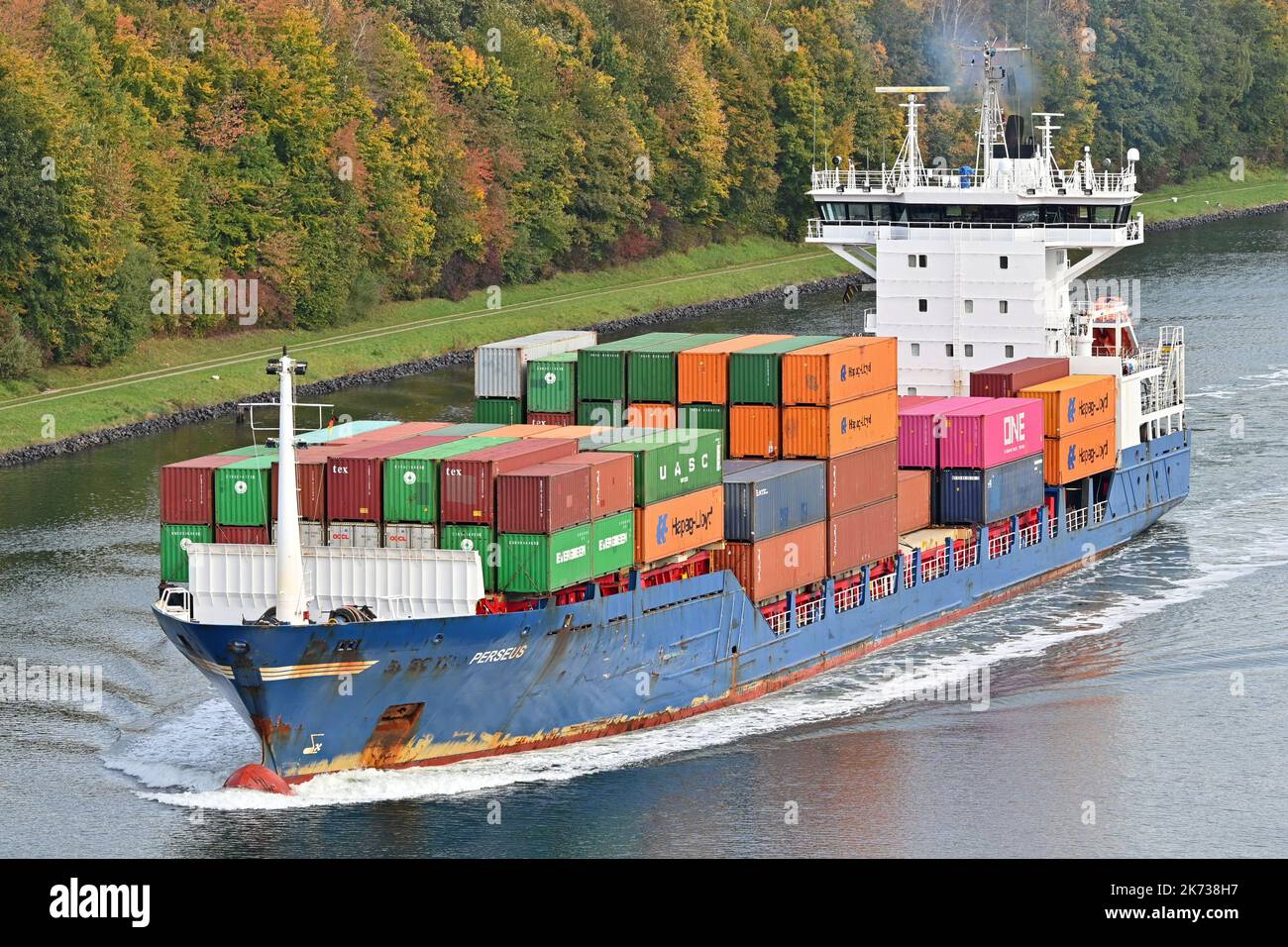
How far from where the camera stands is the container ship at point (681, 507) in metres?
48.0

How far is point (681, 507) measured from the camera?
52344 millimetres

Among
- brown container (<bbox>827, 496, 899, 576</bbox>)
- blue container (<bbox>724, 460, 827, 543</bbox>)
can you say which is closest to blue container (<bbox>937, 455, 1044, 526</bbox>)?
brown container (<bbox>827, 496, 899, 576</bbox>)

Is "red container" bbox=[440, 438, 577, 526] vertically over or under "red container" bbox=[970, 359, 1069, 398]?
under

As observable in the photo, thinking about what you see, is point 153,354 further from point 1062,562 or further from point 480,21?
point 1062,562

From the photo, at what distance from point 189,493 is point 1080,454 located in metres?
28.8

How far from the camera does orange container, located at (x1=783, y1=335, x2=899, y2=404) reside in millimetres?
55812

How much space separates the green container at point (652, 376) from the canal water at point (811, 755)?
24.4 ft

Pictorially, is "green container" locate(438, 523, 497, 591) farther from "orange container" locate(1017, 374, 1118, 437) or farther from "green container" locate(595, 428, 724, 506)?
"orange container" locate(1017, 374, 1118, 437)

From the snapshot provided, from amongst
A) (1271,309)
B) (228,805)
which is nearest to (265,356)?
(1271,309)

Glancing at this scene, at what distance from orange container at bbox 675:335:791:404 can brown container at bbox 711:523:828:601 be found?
3676 mm

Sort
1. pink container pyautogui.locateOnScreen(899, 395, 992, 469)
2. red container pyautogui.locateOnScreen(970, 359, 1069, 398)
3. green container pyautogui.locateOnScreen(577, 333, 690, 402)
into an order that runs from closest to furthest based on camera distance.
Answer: green container pyautogui.locateOnScreen(577, 333, 690, 402)
pink container pyautogui.locateOnScreen(899, 395, 992, 469)
red container pyautogui.locateOnScreen(970, 359, 1069, 398)

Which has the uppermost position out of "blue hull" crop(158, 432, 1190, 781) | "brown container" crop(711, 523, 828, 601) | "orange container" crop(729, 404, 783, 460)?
"orange container" crop(729, 404, 783, 460)

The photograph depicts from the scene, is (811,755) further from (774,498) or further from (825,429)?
(825,429)

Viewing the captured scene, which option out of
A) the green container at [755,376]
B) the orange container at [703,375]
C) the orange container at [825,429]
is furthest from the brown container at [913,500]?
the orange container at [703,375]
